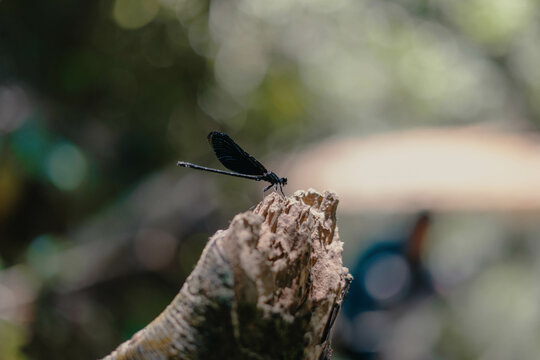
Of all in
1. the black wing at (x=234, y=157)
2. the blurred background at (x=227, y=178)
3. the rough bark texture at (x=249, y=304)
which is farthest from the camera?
the blurred background at (x=227, y=178)

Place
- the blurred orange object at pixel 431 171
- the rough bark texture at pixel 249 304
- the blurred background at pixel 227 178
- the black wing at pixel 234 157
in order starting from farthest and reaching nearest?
1. the blurred orange object at pixel 431 171
2. the blurred background at pixel 227 178
3. the black wing at pixel 234 157
4. the rough bark texture at pixel 249 304

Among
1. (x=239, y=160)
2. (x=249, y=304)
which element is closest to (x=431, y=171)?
(x=239, y=160)

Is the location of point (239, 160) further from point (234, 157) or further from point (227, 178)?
point (227, 178)

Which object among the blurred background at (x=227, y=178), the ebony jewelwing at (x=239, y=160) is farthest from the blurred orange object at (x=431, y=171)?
the ebony jewelwing at (x=239, y=160)

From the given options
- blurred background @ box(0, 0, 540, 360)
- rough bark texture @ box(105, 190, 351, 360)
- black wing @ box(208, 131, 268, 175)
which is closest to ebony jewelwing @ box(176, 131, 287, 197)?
black wing @ box(208, 131, 268, 175)

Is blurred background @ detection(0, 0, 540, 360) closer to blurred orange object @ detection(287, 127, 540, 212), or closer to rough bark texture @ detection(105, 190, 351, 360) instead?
blurred orange object @ detection(287, 127, 540, 212)

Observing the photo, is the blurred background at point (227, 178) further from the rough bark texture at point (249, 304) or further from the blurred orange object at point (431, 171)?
the rough bark texture at point (249, 304)
